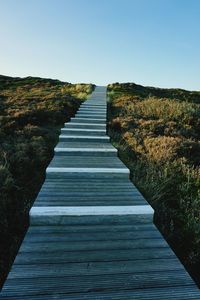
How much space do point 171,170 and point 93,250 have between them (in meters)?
4.00

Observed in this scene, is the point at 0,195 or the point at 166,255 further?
the point at 0,195

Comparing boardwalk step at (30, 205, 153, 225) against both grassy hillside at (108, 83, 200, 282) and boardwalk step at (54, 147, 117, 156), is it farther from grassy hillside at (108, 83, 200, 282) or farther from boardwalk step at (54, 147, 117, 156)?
boardwalk step at (54, 147, 117, 156)

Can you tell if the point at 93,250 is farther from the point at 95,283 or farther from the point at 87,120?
the point at 87,120

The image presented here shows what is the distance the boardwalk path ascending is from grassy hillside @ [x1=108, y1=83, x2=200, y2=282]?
52 centimetres

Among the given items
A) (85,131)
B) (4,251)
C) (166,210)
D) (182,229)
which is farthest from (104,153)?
(4,251)

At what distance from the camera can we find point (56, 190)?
5.19 meters

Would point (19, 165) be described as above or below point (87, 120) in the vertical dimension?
below

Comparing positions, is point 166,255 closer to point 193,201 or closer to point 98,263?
point 98,263

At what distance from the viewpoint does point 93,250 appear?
3.46 meters

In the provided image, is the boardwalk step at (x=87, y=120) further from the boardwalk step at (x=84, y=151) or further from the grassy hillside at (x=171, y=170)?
the boardwalk step at (x=84, y=151)

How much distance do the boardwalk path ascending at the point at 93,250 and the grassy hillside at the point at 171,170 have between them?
1.72 ft

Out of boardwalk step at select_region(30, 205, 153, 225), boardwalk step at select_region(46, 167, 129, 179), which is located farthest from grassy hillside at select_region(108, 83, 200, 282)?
boardwalk step at select_region(30, 205, 153, 225)

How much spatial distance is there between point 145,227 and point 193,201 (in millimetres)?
1608

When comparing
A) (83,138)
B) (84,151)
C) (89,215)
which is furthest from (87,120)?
(89,215)
